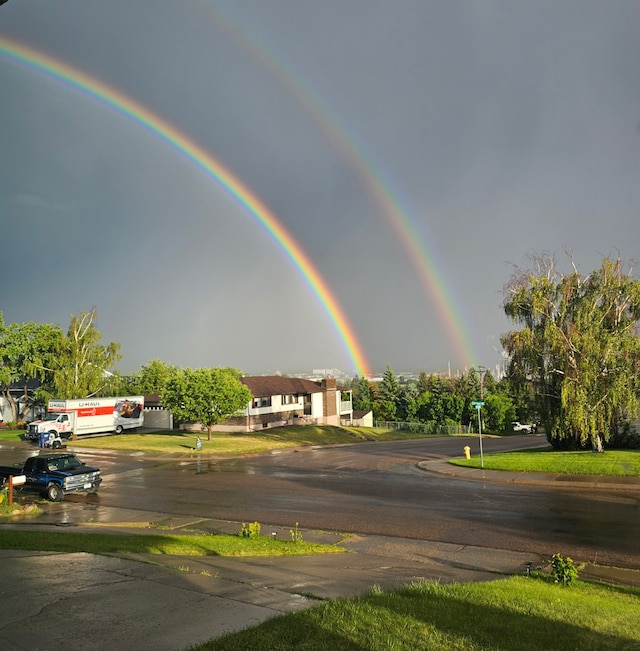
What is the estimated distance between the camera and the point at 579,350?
103 ft

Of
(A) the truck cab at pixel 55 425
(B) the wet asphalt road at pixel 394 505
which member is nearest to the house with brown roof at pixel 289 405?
(A) the truck cab at pixel 55 425

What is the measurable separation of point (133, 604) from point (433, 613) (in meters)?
3.91

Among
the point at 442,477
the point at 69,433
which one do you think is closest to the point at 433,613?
the point at 442,477

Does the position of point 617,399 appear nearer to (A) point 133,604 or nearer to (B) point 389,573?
(B) point 389,573

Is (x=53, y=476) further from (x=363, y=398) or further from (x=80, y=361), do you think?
(x=363, y=398)

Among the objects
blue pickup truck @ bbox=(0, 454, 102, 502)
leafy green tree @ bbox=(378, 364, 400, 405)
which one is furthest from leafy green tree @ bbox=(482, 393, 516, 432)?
blue pickup truck @ bbox=(0, 454, 102, 502)

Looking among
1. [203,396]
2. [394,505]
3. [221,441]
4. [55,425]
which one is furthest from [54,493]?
[55,425]

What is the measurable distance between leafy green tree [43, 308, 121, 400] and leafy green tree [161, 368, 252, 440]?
18.0 m

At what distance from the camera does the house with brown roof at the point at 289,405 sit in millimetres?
65375

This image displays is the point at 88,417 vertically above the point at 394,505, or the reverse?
the point at 88,417

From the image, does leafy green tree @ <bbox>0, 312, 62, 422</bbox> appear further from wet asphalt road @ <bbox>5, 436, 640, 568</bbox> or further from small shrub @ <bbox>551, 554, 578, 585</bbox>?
small shrub @ <bbox>551, 554, 578, 585</bbox>

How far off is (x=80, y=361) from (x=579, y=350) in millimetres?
54655

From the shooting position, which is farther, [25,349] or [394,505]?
[25,349]

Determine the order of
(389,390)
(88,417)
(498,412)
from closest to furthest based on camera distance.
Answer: (88,417), (498,412), (389,390)
